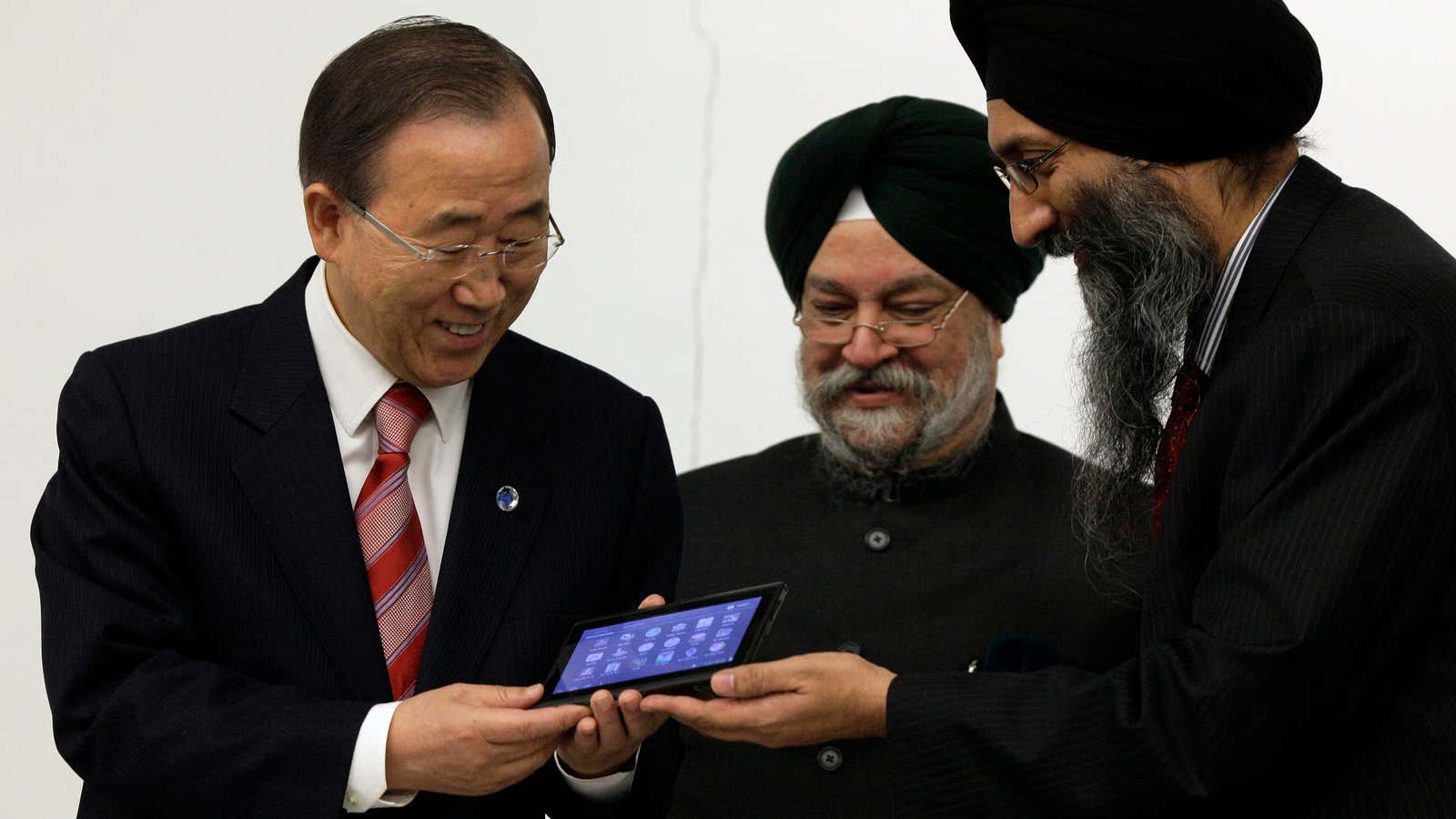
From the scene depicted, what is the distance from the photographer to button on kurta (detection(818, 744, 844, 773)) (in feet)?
9.73

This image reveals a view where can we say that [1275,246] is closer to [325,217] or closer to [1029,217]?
[1029,217]

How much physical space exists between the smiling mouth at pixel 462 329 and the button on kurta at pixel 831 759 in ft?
3.56

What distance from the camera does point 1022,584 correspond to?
3111 millimetres

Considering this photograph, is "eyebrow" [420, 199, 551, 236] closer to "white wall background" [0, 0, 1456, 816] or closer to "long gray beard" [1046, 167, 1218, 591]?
"long gray beard" [1046, 167, 1218, 591]

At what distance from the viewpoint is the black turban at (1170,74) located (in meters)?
2.21

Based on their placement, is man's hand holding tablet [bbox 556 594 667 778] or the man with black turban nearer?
man's hand holding tablet [bbox 556 594 667 778]

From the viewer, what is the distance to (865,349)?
3.29 meters

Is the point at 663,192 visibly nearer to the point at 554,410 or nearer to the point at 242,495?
the point at 554,410

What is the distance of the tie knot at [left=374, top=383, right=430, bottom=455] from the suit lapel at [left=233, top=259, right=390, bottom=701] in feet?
0.25

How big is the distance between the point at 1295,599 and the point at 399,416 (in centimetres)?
120

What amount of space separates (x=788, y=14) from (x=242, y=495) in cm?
251

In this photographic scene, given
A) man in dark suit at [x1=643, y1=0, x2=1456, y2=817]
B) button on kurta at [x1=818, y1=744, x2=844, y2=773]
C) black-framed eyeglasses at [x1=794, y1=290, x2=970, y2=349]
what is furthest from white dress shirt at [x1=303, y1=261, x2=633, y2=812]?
black-framed eyeglasses at [x1=794, y1=290, x2=970, y2=349]

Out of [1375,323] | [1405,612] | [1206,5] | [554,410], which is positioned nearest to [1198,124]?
[1206,5]

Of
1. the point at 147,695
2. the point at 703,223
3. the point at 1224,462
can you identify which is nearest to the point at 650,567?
the point at 147,695
